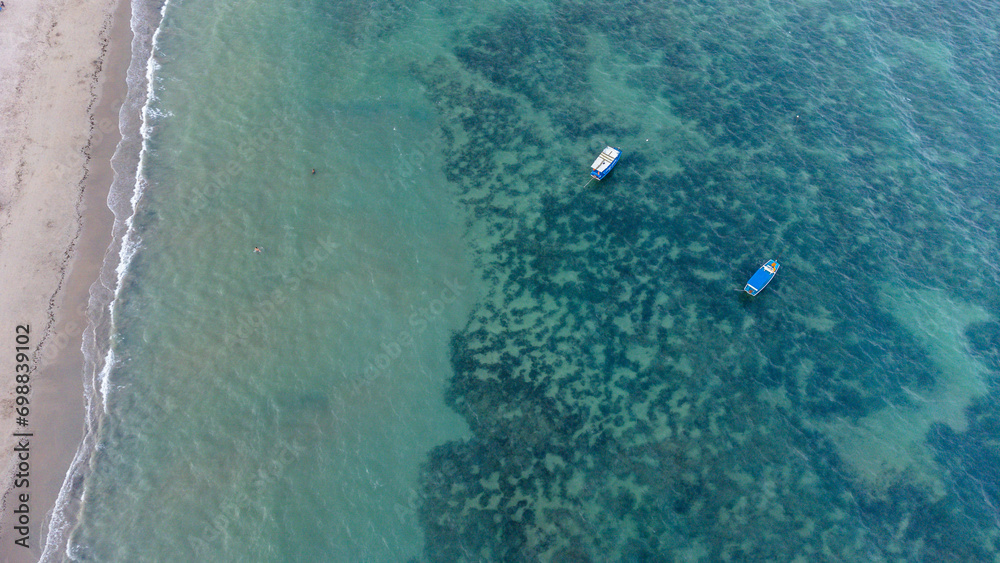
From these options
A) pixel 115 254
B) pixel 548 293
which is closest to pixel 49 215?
pixel 115 254

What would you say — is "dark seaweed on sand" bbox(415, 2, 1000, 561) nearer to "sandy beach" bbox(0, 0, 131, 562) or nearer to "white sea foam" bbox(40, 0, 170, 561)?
"white sea foam" bbox(40, 0, 170, 561)

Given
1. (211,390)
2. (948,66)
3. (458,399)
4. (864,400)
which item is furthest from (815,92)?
(211,390)

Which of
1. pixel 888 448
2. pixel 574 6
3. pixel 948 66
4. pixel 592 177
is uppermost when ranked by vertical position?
pixel 948 66

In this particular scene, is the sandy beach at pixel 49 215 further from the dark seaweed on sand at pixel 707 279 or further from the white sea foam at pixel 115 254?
the dark seaweed on sand at pixel 707 279

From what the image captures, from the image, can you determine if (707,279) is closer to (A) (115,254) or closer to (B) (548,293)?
(B) (548,293)

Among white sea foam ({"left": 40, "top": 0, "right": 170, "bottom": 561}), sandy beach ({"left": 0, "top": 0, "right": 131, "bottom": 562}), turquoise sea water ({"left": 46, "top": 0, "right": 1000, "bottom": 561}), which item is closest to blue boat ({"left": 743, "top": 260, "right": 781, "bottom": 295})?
turquoise sea water ({"left": 46, "top": 0, "right": 1000, "bottom": 561})

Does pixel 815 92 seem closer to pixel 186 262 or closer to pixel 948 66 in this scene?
pixel 948 66
